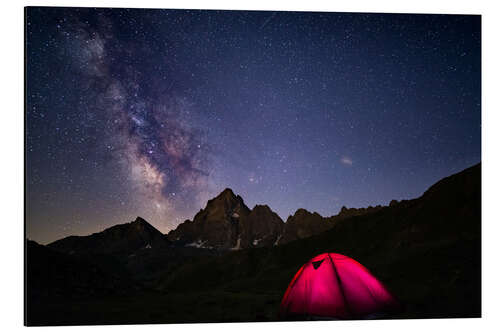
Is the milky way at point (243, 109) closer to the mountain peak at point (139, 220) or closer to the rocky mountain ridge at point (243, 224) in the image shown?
the mountain peak at point (139, 220)

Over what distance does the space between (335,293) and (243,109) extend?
197 inches

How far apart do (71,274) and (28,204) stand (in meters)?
1.87

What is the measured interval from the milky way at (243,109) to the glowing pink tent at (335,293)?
245 centimetres

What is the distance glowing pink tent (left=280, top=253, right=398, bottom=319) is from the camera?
846 cm

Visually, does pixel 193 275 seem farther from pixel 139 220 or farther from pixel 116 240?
pixel 139 220

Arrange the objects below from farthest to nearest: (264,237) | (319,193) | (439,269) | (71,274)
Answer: (264,237), (319,193), (439,269), (71,274)

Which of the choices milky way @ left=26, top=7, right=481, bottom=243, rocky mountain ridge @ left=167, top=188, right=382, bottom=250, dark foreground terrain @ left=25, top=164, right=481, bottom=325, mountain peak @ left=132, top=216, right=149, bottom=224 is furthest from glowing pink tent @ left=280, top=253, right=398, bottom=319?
mountain peak @ left=132, top=216, right=149, bottom=224

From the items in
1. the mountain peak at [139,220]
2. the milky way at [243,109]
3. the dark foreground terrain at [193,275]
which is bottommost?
the dark foreground terrain at [193,275]

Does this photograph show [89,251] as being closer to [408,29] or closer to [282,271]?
[408,29]

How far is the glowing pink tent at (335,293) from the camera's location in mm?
8461

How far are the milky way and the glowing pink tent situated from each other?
2.45m

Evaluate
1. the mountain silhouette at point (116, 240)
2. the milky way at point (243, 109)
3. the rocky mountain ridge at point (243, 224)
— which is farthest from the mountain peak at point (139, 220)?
the rocky mountain ridge at point (243, 224)

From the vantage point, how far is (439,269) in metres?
10.1
